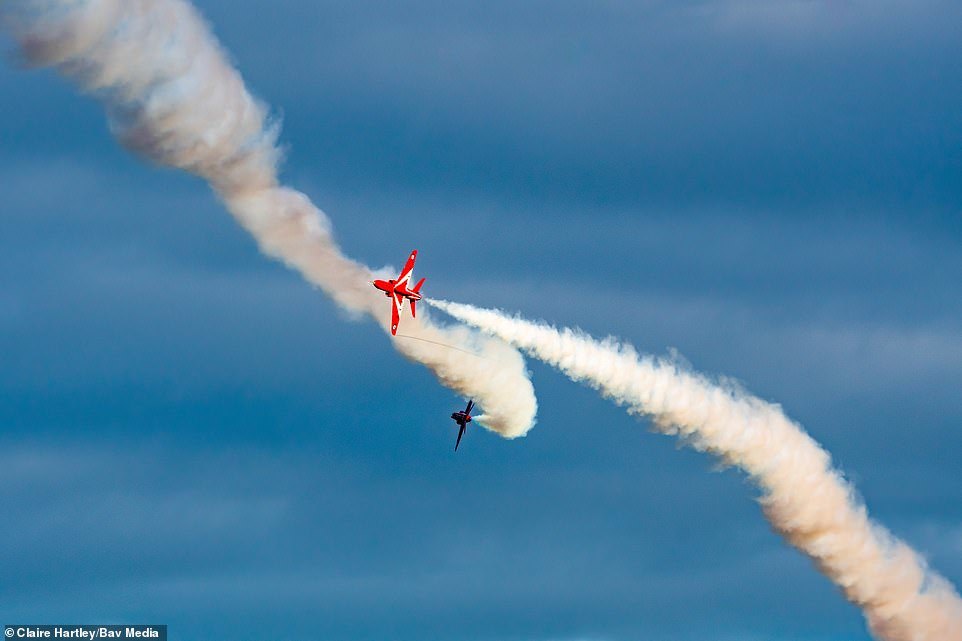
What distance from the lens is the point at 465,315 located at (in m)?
111

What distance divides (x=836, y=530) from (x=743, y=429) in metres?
7.09

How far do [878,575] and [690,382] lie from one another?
45.5 feet

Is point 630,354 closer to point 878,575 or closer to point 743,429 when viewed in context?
point 743,429

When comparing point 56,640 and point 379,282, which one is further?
point 56,640

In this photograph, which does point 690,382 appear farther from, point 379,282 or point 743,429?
point 379,282

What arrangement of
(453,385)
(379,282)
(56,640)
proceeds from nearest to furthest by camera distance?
(379,282), (453,385), (56,640)

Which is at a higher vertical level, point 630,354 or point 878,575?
point 630,354

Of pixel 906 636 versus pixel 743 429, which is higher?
pixel 743 429

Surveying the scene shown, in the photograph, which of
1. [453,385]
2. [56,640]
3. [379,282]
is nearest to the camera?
[379,282]

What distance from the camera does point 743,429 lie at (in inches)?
4791

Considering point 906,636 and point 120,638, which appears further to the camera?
point 120,638

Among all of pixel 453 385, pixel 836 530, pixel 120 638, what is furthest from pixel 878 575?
pixel 120 638

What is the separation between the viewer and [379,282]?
110m

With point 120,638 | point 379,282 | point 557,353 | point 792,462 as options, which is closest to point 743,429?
point 792,462
